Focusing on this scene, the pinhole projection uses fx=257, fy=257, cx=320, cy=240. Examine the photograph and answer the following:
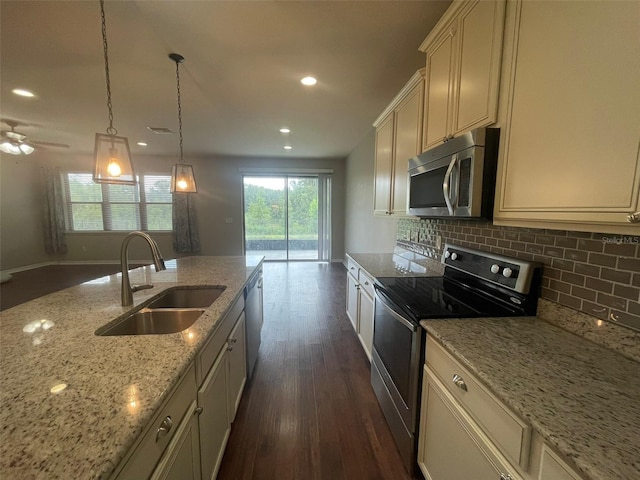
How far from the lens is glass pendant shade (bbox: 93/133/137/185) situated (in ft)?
5.55

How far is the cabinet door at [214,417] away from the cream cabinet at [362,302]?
1.18 metres

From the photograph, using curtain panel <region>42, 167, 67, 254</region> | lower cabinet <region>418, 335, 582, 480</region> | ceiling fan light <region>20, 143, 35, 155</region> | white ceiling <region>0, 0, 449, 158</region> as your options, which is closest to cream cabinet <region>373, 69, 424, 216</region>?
white ceiling <region>0, 0, 449, 158</region>

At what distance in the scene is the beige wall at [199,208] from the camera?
5.94 meters

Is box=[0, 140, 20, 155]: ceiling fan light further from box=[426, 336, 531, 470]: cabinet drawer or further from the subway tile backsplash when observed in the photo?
the subway tile backsplash

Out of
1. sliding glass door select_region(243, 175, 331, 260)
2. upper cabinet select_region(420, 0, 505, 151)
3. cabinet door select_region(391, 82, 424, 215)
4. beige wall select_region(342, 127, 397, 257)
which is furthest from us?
sliding glass door select_region(243, 175, 331, 260)

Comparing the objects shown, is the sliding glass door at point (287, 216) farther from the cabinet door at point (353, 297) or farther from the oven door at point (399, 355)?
the oven door at point (399, 355)

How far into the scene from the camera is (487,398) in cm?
84

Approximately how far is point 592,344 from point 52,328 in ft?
7.15

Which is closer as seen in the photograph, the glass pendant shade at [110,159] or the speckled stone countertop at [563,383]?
the speckled stone countertop at [563,383]

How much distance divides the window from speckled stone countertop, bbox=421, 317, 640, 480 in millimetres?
7063

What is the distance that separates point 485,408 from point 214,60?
113 inches

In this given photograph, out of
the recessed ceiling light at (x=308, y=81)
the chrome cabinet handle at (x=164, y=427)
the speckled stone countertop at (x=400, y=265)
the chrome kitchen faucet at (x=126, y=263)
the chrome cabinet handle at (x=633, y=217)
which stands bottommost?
the chrome cabinet handle at (x=164, y=427)

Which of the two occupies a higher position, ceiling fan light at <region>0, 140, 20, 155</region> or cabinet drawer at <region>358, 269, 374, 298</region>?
ceiling fan light at <region>0, 140, 20, 155</region>

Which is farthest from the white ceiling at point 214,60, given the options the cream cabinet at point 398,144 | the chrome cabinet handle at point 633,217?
the chrome cabinet handle at point 633,217
